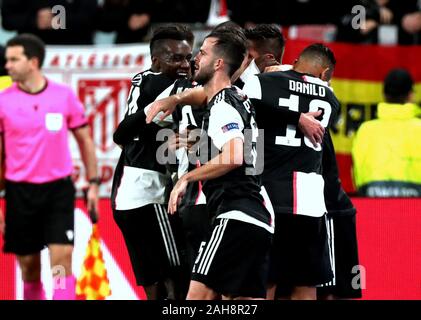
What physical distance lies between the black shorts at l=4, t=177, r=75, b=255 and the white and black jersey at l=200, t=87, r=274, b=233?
2.11 metres

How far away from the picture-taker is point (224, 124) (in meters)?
6.95

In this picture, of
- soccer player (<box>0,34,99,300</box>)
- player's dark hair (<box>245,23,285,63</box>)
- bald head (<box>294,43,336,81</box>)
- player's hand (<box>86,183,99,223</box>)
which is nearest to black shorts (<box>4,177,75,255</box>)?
soccer player (<box>0,34,99,300</box>)

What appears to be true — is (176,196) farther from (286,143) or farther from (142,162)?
(142,162)

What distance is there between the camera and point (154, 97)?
27.7 ft

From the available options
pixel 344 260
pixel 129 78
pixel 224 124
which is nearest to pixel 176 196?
pixel 224 124

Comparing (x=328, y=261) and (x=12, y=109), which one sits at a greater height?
(x=12, y=109)

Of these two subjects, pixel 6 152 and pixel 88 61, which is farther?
pixel 88 61

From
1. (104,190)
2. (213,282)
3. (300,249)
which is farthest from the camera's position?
(104,190)

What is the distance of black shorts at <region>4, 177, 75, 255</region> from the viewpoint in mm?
8992

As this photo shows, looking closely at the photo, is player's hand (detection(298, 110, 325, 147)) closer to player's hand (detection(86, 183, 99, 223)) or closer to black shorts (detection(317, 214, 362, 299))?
black shorts (detection(317, 214, 362, 299))

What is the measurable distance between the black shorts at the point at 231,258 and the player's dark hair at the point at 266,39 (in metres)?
1.80

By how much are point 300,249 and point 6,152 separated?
241cm
